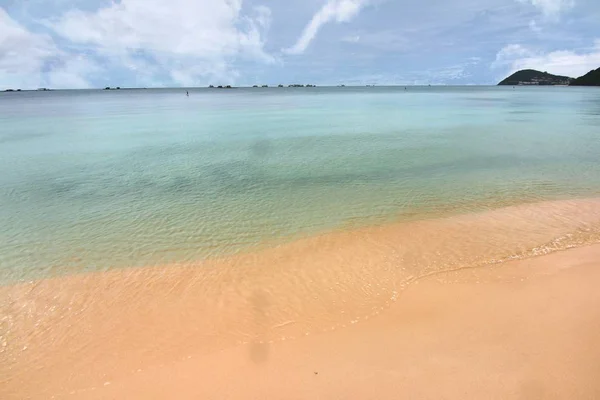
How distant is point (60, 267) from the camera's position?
8.79m

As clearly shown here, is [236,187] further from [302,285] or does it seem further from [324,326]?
[324,326]

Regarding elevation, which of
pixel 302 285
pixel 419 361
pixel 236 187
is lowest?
pixel 419 361

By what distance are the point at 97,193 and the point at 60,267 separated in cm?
704

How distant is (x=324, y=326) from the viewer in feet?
21.1

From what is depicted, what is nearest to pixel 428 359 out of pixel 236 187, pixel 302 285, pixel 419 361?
pixel 419 361

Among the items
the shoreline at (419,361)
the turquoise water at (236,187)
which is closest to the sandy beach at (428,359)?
the shoreline at (419,361)

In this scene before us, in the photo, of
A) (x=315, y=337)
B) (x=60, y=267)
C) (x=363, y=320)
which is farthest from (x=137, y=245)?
(x=363, y=320)

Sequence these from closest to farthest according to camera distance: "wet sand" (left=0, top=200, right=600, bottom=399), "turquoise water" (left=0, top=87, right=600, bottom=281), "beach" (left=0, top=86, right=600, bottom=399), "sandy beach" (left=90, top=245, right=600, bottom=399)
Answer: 1. "sandy beach" (left=90, top=245, right=600, bottom=399)
2. "wet sand" (left=0, top=200, right=600, bottom=399)
3. "beach" (left=0, top=86, right=600, bottom=399)
4. "turquoise water" (left=0, top=87, right=600, bottom=281)

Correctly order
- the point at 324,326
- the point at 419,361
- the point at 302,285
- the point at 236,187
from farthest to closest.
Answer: the point at 236,187, the point at 302,285, the point at 324,326, the point at 419,361

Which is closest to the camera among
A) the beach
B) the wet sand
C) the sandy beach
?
the sandy beach

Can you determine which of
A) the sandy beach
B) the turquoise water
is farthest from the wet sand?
the turquoise water

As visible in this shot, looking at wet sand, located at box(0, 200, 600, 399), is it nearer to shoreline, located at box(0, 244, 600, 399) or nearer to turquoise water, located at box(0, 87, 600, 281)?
shoreline, located at box(0, 244, 600, 399)

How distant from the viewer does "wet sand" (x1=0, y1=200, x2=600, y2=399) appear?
5.20 meters

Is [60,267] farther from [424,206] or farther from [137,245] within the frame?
[424,206]
